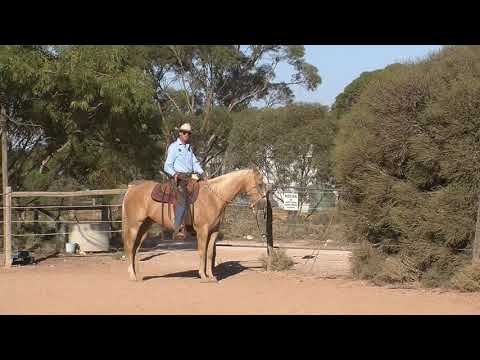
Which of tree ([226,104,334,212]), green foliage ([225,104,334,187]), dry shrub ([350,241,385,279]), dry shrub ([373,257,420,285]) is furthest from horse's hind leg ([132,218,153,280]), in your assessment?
green foliage ([225,104,334,187])

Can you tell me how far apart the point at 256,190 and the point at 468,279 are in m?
3.66

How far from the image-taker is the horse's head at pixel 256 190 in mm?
10312

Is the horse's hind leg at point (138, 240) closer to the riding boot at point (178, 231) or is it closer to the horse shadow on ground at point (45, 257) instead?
the riding boot at point (178, 231)

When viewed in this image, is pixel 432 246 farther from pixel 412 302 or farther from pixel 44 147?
pixel 44 147

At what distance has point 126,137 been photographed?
15484mm

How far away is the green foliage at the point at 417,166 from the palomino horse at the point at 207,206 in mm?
1845

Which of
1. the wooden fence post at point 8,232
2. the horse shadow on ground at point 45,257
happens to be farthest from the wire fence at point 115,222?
the horse shadow on ground at point 45,257

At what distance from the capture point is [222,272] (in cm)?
1170

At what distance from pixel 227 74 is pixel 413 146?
26.6m

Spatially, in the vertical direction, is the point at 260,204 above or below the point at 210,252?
above

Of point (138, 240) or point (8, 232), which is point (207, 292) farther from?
point (8, 232)

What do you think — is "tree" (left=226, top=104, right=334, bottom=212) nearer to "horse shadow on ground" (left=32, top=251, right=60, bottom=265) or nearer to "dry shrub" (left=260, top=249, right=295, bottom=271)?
"dry shrub" (left=260, top=249, right=295, bottom=271)

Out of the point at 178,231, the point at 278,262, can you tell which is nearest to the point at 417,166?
the point at 278,262
